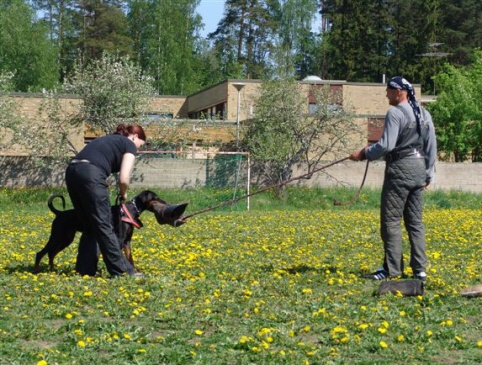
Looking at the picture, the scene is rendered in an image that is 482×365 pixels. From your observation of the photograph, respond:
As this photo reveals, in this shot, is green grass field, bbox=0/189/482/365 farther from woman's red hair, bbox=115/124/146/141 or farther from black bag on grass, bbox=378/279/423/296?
woman's red hair, bbox=115/124/146/141

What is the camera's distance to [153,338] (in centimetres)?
646

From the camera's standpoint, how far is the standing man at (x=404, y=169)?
30.4 ft

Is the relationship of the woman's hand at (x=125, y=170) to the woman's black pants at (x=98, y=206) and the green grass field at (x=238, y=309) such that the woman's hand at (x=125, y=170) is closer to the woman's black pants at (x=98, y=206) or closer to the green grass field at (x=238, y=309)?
the woman's black pants at (x=98, y=206)

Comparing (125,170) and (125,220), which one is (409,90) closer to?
(125,170)

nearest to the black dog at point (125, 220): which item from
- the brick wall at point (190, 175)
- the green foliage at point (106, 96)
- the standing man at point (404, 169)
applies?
the standing man at point (404, 169)

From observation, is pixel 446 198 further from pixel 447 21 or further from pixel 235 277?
pixel 447 21

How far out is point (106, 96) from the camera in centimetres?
3180

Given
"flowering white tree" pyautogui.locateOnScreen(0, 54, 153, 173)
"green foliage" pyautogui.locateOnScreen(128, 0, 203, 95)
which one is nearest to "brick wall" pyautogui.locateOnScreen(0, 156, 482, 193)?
"flowering white tree" pyautogui.locateOnScreen(0, 54, 153, 173)

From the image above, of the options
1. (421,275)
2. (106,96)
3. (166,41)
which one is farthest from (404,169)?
(166,41)

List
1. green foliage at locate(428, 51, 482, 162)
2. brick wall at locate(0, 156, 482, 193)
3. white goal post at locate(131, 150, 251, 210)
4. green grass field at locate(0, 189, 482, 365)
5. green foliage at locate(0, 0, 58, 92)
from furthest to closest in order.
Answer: green foliage at locate(0, 0, 58, 92)
green foliage at locate(428, 51, 482, 162)
brick wall at locate(0, 156, 482, 193)
white goal post at locate(131, 150, 251, 210)
green grass field at locate(0, 189, 482, 365)

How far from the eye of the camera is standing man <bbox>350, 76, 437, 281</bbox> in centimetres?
927

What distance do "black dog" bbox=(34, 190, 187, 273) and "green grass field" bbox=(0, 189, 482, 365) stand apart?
0.39 meters

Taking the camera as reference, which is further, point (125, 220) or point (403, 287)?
point (125, 220)

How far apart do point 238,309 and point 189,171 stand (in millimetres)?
21255
